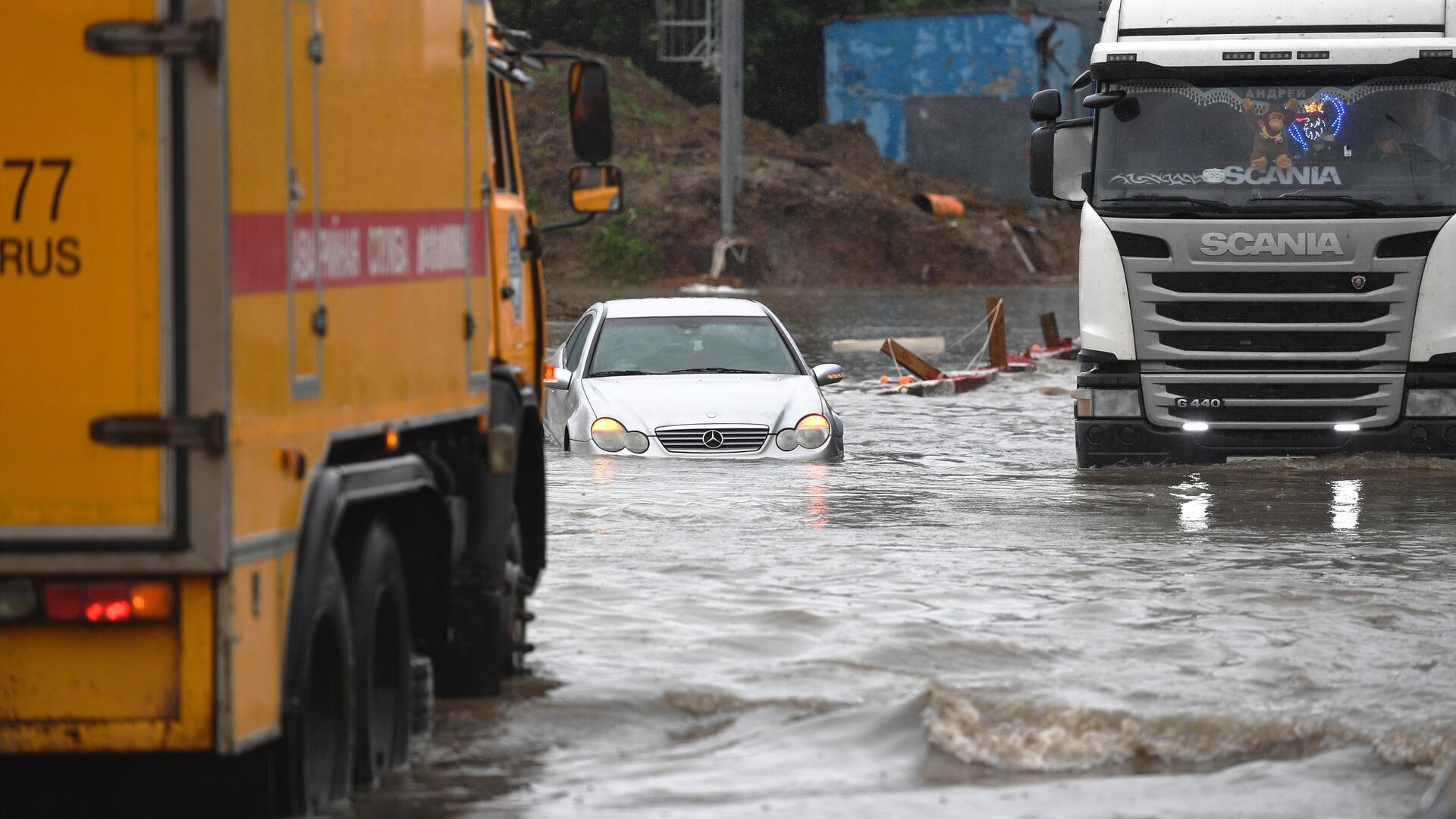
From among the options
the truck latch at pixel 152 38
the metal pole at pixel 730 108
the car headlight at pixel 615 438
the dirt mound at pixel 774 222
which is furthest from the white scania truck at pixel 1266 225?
the dirt mound at pixel 774 222

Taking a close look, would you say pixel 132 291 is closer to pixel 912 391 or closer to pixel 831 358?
pixel 912 391

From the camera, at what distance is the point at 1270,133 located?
1499 centimetres

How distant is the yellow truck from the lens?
4.91 m

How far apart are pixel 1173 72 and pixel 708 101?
53.8 m

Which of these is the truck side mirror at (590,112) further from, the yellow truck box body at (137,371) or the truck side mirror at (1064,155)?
the truck side mirror at (1064,155)

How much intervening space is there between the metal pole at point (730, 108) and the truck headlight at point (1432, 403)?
33.1m

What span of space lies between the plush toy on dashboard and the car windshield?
365 centimetres

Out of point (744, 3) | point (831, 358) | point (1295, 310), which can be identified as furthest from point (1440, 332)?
point (744, 3)

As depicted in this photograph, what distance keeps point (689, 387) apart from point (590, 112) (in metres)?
7.68

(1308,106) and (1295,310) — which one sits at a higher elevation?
(1308,106)

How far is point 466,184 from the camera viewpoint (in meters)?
7.18

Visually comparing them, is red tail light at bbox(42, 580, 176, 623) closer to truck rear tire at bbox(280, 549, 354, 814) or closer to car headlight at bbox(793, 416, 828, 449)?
truck rear tire at bbox(280, 549, 354, 814)

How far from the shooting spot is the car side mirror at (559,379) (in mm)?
16359

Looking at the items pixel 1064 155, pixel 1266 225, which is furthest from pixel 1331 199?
pixel 1064 155
